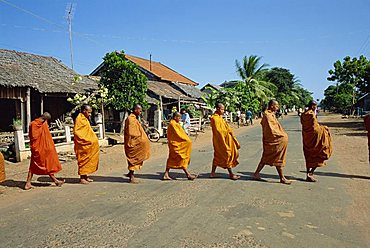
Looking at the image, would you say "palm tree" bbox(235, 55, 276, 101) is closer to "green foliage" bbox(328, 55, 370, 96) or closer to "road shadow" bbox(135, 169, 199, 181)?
"green foliage" bbox(328, 55, 370, 96)

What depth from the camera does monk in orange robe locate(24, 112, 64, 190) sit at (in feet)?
21.9

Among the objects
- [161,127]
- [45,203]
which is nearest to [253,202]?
[45,203]

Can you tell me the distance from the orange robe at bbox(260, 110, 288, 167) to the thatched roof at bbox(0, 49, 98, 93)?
35.8 ft

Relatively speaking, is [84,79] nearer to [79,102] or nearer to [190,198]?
[79,102]

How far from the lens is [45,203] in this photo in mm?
5645

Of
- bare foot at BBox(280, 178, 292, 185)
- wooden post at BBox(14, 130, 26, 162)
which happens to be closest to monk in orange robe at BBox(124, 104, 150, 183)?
bare foot at BBox(280, 178, 292, 185)

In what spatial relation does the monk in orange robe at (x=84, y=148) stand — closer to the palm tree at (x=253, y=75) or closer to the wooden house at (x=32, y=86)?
the wooden house at (x=32, y=86)

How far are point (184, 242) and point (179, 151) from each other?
351cm

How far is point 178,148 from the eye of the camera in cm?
732

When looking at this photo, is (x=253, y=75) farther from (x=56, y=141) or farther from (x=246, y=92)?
(x=56, y=141)

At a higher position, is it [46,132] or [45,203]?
[46,132]

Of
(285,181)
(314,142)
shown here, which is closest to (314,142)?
(314,142)

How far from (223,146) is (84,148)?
3026mm

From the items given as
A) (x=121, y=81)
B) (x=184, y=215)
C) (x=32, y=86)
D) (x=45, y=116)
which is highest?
(x=121, y=81)
